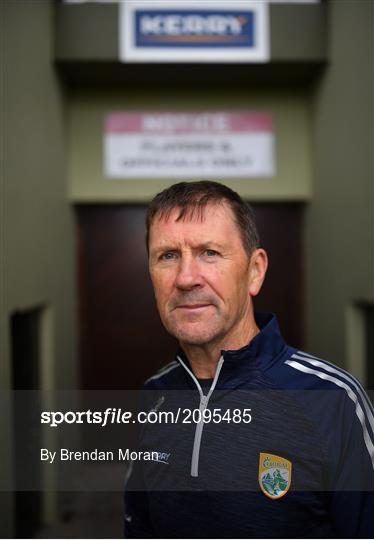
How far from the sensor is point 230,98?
342cm

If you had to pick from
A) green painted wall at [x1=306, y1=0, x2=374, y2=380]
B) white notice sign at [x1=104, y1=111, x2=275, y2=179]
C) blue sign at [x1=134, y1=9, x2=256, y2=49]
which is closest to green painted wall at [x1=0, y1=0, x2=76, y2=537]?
white notice sign at [x1=104, y1=111, x2=275, y2=179]

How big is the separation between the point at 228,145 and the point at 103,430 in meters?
2.46

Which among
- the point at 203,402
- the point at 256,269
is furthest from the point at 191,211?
the point at 203,402

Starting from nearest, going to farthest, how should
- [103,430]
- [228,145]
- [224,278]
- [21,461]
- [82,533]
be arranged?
1. [224,278]
2. [103,430]
3. [21,461]
4. [82,533]
5. [228,145]

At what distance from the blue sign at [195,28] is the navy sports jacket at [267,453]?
2289mm

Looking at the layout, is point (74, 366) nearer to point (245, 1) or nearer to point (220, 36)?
point (220, 36)

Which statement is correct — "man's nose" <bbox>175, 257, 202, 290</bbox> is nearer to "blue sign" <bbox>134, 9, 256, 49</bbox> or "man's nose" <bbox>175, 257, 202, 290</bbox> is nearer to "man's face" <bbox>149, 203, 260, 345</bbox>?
"man's face" <bbox>149, 203, 260, 345</bbox>

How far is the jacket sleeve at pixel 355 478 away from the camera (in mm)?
1016

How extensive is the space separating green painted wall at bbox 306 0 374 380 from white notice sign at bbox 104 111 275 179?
17.3 inches

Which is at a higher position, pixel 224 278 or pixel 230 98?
pixel 230 98

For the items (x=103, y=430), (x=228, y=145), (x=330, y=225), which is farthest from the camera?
(x=228, y=145)

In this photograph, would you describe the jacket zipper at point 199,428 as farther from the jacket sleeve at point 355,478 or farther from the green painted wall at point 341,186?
the green painted wall at point 341,186

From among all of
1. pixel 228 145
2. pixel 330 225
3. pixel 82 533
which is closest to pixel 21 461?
pixel 82 533

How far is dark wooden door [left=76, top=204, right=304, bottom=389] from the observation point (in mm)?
3637
